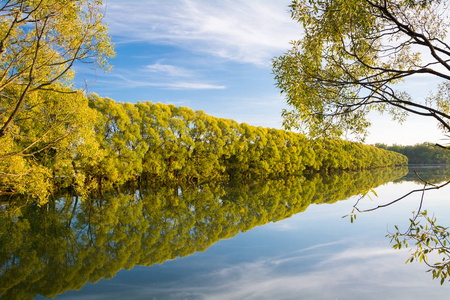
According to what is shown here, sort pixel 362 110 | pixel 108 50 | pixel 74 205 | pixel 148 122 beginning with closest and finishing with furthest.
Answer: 1. pixel 362 110
2. pixel 108 50
3. pixel 74 205
4. pixel 148 122

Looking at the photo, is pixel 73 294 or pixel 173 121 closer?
pixel 73 294

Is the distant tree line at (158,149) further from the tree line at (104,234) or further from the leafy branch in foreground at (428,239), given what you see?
the leafy branch in foreground at (428,239)

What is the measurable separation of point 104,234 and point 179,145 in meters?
29.1

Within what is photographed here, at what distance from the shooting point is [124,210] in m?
24.7

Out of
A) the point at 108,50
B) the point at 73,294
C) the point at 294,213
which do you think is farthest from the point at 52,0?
the point at 294,213

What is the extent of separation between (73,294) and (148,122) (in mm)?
34234

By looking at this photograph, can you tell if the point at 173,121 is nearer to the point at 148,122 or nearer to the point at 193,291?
the point at 148,122

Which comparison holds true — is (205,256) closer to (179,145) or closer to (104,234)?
(104,234)

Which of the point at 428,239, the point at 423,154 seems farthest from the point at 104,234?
the point at 423,154

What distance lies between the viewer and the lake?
35.3ft

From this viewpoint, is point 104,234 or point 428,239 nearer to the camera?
point 428,239

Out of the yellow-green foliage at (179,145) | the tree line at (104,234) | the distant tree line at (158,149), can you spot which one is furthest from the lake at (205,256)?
the yellow-green foliage at (179,145)

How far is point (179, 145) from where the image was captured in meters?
46.1

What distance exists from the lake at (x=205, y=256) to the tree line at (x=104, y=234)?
2.0 inches
